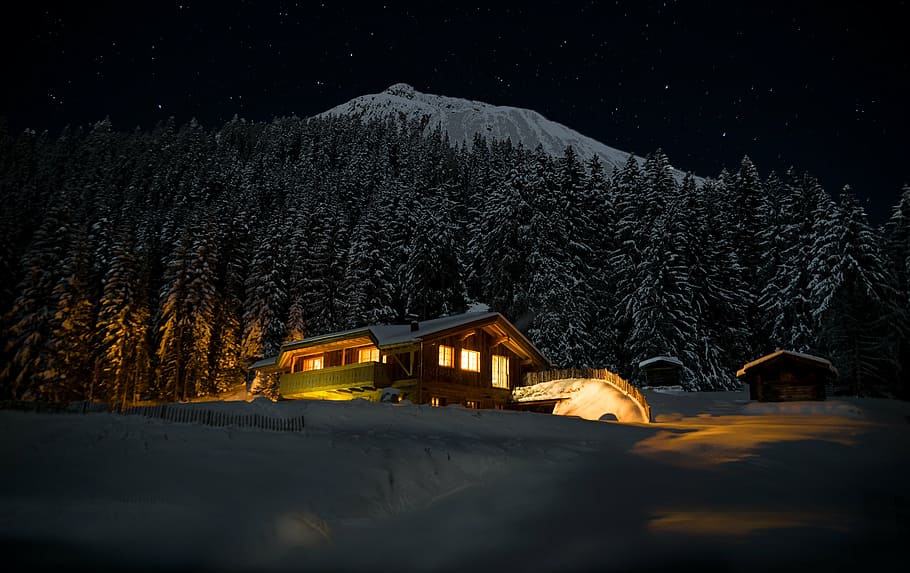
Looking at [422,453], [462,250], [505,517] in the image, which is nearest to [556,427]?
[422,453]

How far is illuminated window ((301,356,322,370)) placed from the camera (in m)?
39.4

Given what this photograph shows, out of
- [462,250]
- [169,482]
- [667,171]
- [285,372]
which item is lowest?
[169,482]

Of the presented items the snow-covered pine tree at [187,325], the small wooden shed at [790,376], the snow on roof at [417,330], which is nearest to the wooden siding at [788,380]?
the small wooden shed at [790,376]

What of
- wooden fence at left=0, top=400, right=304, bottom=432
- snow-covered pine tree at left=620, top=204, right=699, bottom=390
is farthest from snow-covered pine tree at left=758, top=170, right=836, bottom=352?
wooden fence at left=0, top=400, right=304, bottom=432

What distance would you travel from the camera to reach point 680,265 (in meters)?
49.4

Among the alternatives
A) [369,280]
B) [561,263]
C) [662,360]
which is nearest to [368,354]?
[561,263]

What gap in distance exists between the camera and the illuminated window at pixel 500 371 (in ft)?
122

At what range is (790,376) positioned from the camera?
38.0 metres

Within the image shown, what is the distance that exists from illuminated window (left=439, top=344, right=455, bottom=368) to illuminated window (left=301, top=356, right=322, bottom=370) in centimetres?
972

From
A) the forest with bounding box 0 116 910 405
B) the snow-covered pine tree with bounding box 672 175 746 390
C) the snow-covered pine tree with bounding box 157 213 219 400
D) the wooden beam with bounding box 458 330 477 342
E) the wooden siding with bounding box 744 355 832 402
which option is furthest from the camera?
the snow-covered pine tree with bounding box 157 213 219 400

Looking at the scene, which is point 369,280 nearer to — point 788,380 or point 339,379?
point 339,379

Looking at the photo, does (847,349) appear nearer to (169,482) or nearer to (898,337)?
(898,337)

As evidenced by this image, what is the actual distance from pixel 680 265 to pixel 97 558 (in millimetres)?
47416

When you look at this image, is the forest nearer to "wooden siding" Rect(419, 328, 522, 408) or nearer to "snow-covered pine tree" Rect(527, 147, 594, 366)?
"snow-covered pine tree" Rect(527, 147, 594, 366)
